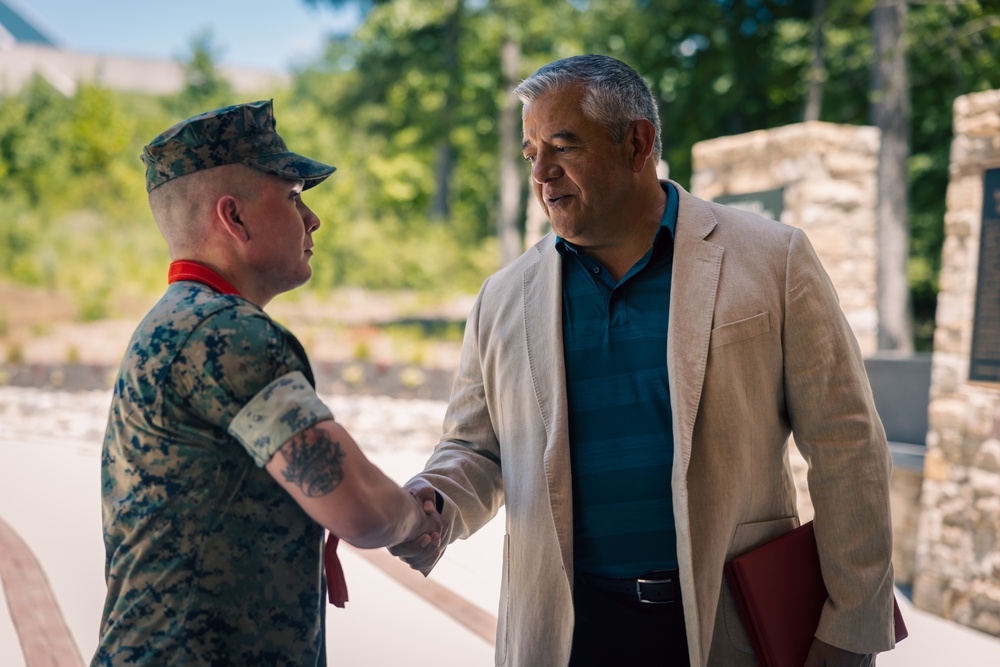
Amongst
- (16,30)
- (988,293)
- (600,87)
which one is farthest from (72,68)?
(600,87)

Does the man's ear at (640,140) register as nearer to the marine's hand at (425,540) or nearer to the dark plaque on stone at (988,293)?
the marine's hand at (425,540)

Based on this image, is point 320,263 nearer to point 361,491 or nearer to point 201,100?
point 201,100

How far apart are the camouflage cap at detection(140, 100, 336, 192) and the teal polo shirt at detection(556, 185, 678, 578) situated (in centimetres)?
72

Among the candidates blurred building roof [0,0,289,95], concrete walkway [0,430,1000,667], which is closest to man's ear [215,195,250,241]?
concrete walkway [0,430,1000,667]

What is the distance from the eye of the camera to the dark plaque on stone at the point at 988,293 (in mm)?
4664

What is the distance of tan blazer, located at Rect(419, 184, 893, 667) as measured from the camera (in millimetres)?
1877

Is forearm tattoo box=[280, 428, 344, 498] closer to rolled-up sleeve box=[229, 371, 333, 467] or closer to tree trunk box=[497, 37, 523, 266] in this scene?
rolled-up sleeve box=[229, 371, 333, 467]

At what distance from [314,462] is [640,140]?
1081 mm

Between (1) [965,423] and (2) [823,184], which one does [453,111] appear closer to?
(2) [823,184]

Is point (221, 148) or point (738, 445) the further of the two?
point (738, 445)

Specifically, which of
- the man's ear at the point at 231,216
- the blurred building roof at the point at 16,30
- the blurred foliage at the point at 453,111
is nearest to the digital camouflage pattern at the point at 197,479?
the man's ear at the point at 231,216

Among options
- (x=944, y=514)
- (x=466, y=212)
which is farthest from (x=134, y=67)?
(x=944, y=514)

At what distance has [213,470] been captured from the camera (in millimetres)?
1477

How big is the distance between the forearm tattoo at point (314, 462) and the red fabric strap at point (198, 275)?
12.1 inches
